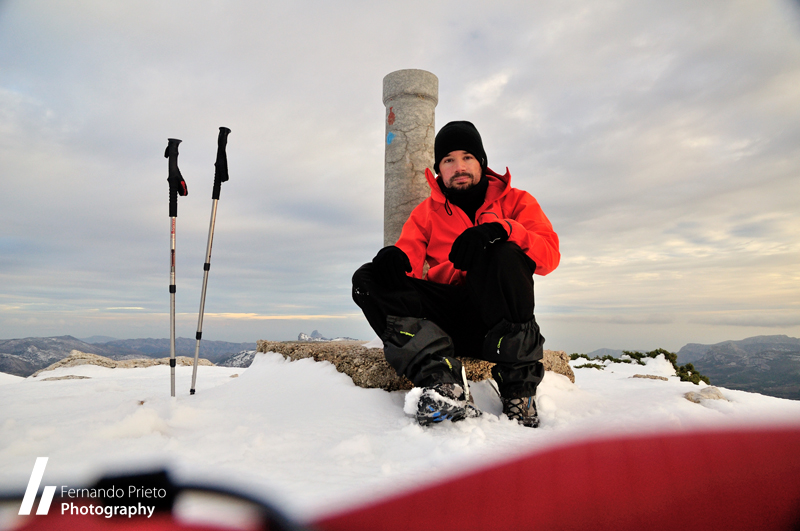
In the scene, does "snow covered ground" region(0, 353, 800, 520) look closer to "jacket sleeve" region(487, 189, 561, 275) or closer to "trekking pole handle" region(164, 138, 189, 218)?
"jacket sleeve" region(487, 189, 561, 275)

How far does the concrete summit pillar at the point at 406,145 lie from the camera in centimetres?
494

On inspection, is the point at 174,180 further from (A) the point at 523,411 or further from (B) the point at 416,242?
(A) the point at 523,411

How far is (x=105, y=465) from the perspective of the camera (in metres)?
1.52

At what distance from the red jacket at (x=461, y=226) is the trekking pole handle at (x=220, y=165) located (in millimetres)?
1592

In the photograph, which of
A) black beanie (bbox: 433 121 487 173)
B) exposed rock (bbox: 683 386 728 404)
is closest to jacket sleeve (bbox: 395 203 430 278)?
black beanie (bbox: 433 121 487 173)

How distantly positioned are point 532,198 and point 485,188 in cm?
31

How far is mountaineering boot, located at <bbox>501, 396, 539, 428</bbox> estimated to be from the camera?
205 cm

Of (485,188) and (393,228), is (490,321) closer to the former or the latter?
(485,188)

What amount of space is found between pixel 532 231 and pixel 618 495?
1314 millimetres

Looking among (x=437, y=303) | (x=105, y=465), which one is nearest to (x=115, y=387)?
(x=105, y=465)

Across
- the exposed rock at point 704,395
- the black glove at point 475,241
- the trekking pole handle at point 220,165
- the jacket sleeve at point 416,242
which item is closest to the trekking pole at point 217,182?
the trekking pole handle at point 220,165

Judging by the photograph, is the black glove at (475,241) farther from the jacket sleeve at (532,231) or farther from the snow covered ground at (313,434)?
the snow covered ground at (313,434)

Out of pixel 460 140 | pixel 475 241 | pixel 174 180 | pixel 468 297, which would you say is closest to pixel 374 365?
pixel 468 297

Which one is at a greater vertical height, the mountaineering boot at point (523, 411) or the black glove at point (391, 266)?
the black glove at point (391, 266)
